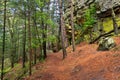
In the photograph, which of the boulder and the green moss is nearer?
the boulder

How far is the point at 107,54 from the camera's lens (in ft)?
51.2

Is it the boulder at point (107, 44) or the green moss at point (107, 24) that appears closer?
the boulder at point (107, 44)

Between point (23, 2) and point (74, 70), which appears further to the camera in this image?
point (23, 2)

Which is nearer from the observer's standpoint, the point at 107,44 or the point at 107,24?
the point at 107,44

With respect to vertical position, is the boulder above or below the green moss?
below

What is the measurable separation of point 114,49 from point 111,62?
278 centimetres

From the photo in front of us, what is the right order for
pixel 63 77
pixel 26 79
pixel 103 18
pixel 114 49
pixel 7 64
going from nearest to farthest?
pixel 63 77
pixel 114 49
pixel 26 79
pixel 103 18
pixel 7 64

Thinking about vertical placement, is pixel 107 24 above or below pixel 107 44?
above

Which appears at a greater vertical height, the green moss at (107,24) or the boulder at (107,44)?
the green moss at (107,24)

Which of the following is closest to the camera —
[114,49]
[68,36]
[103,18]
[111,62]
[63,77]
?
[111,62]

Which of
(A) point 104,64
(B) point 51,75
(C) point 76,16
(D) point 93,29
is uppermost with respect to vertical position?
(C) point 76,16

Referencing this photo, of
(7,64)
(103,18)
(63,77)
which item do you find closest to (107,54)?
(63,77)

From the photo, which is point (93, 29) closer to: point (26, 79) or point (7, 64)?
point (26, 79)

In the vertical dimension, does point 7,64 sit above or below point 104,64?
below
